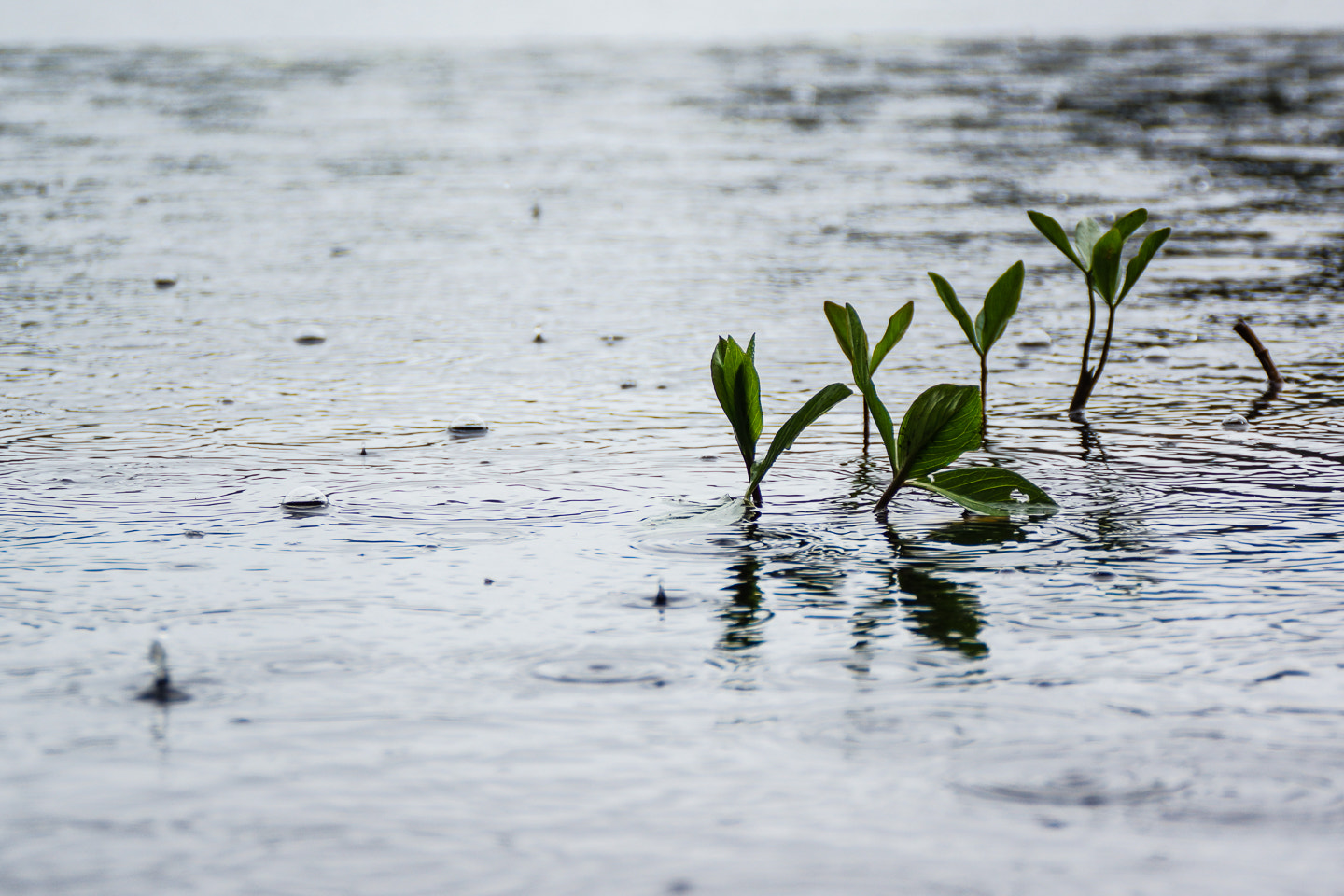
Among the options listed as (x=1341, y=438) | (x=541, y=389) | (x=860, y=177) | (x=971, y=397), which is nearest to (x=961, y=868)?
(x=971, y=397)

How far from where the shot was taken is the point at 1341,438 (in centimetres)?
289

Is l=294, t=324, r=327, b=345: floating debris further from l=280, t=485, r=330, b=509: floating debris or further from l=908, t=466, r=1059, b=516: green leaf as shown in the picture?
l=908, t=466, r=1059, b=516: green leaf

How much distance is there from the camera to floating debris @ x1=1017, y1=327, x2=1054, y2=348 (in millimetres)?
3979

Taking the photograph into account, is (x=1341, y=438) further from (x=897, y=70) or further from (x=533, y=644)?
Result: (x=897, y=70)

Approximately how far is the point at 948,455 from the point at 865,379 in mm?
213

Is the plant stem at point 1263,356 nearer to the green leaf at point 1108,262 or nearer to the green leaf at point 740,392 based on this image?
the green leaf at point 1108,262

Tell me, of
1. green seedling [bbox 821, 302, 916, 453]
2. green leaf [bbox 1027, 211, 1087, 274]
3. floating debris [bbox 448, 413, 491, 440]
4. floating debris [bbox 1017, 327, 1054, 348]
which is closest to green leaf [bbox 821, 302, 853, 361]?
green seedling [bbox 821, 302, 916, 453]

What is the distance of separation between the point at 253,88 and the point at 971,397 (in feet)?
46.1

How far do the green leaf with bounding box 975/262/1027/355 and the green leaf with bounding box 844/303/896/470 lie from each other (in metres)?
0.52

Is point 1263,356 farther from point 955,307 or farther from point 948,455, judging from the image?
point 948,455

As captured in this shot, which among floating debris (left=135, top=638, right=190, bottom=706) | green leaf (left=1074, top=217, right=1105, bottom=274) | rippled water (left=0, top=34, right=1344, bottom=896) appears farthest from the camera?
green leaf (left=1074, top=217, right=1105, bottom=274)

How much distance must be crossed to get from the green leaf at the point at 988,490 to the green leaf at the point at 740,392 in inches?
12.2

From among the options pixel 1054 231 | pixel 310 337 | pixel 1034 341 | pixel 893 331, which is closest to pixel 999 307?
pixel 1054 231

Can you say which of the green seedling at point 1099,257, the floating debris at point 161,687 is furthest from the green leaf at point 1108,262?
the floating debris at point 161,687
